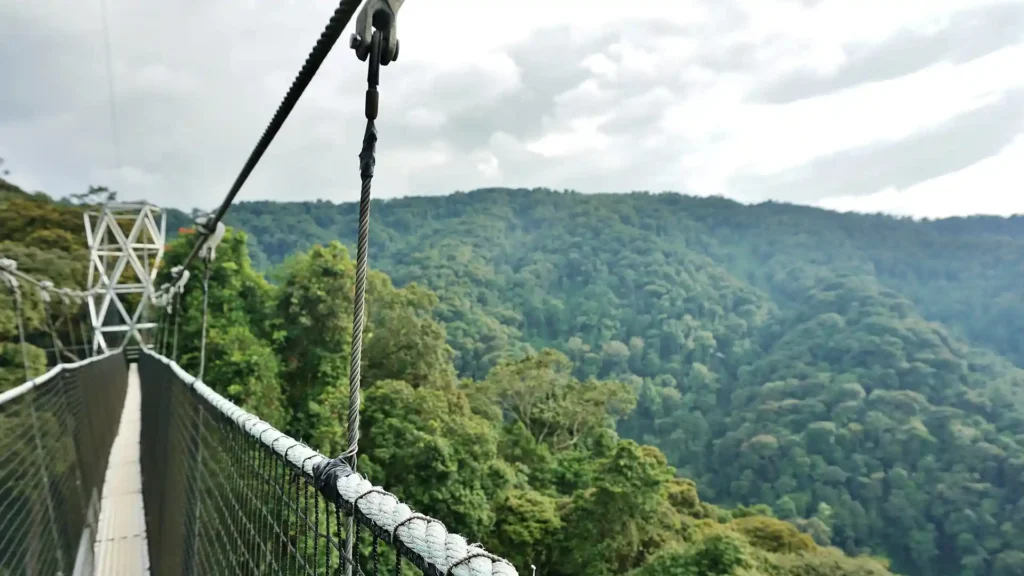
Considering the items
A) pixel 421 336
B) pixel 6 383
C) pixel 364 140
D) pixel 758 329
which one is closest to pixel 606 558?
pixel 421 336

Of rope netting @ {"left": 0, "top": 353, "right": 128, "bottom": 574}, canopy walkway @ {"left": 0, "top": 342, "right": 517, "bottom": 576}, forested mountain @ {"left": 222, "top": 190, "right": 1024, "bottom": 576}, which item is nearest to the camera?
canopy walkway @ {"left": 0, "top": 342, "right": 517, "bottom": 576}

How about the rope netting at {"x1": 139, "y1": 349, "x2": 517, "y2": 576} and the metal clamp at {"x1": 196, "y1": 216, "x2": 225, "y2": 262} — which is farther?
the metal clamp at {"x1": 196, "y1": 216, "x2": 225, "y2": 262}

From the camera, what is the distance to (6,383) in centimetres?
353

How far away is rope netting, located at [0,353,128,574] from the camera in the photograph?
6.21 ft

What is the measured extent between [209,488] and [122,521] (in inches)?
84.6

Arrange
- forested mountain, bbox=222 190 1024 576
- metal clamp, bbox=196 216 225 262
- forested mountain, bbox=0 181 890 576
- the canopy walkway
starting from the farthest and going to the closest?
forested mountain, bbox=222 190 1024 576 < forested mountain, bbox=0 181 890 576 < metal clamp, bbox=196 216 225 262 < the canopy walkway

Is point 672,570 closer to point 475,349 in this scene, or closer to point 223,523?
point 223,523

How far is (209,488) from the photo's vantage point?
1.95 meters

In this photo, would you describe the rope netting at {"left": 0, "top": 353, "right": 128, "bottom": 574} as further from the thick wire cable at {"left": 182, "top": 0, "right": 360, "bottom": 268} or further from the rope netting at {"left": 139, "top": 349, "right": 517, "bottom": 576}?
the thick wire cable at {"left": 182, "top": 0, "right": 360, "bottom": 268}

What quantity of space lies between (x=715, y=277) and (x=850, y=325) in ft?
52.2

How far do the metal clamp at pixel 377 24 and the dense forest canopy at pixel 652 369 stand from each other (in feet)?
12.0

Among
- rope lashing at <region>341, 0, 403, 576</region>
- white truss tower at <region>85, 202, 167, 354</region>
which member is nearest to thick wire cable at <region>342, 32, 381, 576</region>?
rope lashing at <region>341, 0, 403, 576</region>

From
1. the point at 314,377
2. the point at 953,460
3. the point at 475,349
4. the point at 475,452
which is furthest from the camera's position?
the point at 475,349

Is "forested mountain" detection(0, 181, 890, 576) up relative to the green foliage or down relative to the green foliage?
down
